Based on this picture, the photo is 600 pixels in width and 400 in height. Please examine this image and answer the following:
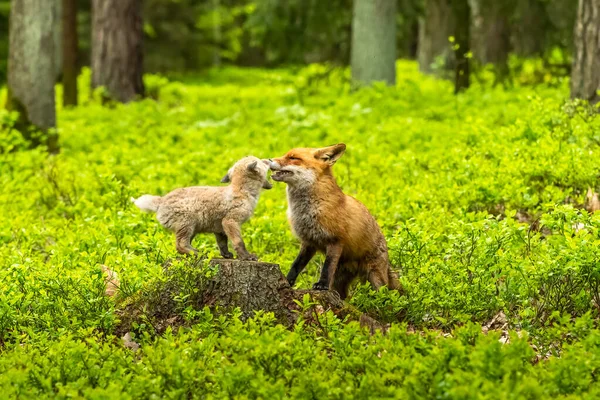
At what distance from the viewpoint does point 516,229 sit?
7320mm

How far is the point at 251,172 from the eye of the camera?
23.8ft

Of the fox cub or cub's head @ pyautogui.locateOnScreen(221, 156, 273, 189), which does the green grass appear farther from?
cub's head @ pyautogui.locateOnScreen(221, 156, 273, 189)

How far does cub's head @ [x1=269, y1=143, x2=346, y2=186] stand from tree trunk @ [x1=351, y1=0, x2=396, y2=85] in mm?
11703

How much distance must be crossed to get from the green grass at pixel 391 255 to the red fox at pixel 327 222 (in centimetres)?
29

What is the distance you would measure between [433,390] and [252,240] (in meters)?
3.99

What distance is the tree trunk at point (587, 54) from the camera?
41.7ft

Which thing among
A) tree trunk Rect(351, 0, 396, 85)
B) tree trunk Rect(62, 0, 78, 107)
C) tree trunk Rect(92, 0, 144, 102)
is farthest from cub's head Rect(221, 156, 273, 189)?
tree trunk Rect(62, 0, 78, 107)

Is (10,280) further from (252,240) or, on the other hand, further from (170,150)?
(170,150)

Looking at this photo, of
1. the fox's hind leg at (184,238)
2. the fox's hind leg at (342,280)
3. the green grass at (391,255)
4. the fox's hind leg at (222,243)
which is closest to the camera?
the green grass at (391,255)

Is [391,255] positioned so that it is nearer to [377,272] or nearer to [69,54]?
[377,272]

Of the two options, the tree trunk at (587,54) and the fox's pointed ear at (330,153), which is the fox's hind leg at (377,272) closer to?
the fox's pointed ear at (330,153)

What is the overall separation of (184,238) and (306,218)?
3.68ft

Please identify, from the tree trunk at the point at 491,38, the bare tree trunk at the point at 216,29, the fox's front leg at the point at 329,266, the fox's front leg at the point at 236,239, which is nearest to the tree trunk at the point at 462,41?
the tree trunk at the point at 491,38

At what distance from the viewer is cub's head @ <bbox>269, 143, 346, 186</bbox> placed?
6.80 meters
